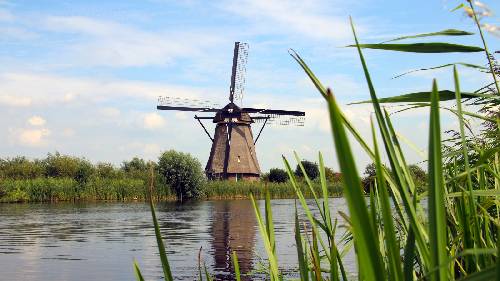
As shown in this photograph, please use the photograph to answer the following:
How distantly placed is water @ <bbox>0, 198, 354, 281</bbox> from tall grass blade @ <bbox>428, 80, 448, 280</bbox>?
256 inches

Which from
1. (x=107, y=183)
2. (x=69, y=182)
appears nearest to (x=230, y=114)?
(x=107, y=183)

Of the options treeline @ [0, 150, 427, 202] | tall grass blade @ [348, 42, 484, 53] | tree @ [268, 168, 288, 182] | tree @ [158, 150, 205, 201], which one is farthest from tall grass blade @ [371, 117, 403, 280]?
tree @ [268, 168, 288, 182]

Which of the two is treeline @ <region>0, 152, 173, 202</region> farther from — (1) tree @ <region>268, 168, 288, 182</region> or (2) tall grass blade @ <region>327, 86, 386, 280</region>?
(2) tall grass blade @ <region>327, 86, 386, 280</region>

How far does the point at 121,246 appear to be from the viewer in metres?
17.1

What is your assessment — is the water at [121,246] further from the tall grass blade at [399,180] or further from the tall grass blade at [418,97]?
the tall grass blade at [399,180]

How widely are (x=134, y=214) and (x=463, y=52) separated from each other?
29.3m

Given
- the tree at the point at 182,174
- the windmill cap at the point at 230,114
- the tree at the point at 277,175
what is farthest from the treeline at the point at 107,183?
the tree at the point at 277,175

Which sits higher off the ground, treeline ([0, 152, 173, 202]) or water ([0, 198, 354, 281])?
treeline ([0, 152, 173, 202])

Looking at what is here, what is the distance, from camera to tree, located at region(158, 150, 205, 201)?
153 feet

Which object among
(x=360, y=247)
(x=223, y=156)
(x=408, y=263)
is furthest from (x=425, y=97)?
(x=223, y=156)

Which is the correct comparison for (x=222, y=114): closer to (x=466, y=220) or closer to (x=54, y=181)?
(x=54, y=181)

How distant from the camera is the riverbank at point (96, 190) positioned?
43.2 m

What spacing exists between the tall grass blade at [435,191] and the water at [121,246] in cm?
651

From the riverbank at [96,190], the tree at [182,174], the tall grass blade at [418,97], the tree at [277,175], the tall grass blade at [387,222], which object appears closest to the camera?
the tall grass blade at [387,222]
